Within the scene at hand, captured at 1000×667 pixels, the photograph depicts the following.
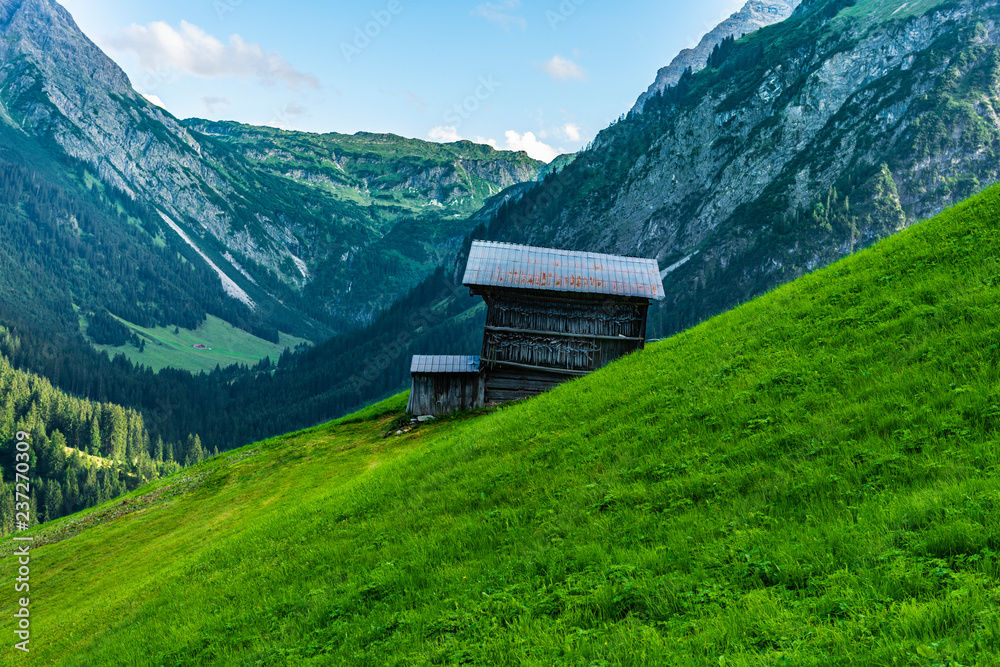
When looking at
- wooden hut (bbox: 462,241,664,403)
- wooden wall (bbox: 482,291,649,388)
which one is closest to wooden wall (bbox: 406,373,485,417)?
wooden hut (bbox: 462,241,664,403)

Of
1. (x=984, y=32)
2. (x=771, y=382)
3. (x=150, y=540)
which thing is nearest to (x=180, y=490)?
(x=150, y=540)

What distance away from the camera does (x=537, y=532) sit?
9.71 m

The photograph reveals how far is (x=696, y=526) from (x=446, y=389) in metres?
27.5

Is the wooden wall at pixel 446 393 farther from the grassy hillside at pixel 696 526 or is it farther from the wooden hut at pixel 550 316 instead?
the grassy hillside at pixel 696 526

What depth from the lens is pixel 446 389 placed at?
1374 inches

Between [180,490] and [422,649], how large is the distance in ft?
114

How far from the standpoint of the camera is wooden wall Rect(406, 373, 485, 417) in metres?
34.7

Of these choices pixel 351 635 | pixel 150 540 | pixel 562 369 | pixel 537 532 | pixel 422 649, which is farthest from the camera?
pixel 562 369

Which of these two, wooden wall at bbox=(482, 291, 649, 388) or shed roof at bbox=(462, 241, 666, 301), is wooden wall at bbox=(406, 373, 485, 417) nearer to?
wooden wall at bbox=(482, 291, 649, 388)

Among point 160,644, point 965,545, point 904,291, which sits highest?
point 904,291

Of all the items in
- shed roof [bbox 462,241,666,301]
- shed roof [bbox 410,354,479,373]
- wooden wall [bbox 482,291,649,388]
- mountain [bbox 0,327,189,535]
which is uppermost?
shed roof [bbox 462,241,666,301]

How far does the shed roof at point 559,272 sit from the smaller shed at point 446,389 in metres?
5.70

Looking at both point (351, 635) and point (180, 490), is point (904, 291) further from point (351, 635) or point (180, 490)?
point (180, 490)

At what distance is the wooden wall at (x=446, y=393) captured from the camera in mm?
34688
